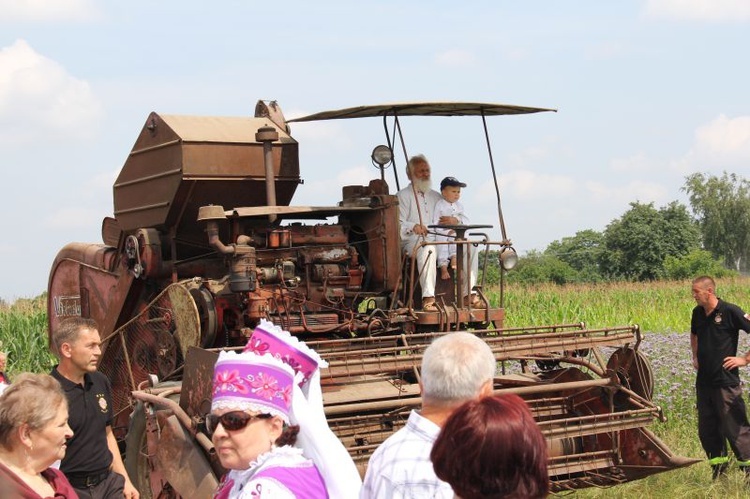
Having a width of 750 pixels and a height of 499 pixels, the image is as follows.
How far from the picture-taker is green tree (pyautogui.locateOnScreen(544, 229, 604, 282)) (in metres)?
54.1

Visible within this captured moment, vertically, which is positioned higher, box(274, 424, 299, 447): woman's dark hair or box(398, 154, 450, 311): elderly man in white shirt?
box(398, 154, 450, 311): elderly man in white shirt

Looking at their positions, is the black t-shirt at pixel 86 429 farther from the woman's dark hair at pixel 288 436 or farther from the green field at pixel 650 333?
the green field at pixel 650 333

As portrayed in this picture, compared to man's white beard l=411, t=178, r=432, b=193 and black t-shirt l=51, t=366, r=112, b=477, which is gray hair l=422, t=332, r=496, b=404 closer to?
black t-shirt l=51, t=366, r=112, b=477

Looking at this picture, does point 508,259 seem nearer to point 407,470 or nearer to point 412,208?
point 412,208

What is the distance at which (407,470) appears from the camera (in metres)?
3.35

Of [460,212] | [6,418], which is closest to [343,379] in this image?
[460,212]

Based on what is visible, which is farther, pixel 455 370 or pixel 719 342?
pixel 719 342

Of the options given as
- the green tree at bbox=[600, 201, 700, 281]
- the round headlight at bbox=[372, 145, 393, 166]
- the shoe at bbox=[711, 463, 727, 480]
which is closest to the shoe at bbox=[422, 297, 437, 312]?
the round headlight at bbox=[372, 145, 393, 166]

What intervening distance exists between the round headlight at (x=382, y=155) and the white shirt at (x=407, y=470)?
5731 millimetres

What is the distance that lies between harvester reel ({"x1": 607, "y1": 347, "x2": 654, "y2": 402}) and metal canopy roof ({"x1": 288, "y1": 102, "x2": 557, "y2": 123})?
2.53 meters

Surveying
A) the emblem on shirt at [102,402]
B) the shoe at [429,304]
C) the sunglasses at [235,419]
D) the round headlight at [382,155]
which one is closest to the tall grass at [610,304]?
the shoe at [429,304]

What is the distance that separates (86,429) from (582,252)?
187 ft

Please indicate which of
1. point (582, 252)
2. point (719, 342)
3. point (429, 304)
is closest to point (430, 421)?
point (429, 304)

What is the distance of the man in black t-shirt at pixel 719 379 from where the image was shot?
8.56 meters
